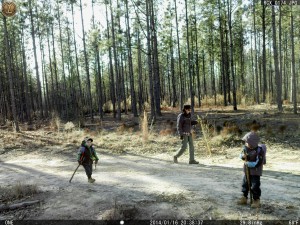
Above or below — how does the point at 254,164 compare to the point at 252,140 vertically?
below

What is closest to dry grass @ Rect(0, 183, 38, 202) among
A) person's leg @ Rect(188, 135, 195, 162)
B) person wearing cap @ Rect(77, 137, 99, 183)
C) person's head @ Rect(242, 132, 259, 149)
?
person wearing cap @ Rect(77, 137, 99, 183)

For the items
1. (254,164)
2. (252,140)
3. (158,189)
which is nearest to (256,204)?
(254,164)

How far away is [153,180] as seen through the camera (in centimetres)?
659

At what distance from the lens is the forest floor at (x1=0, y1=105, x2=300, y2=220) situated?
4.61 meters

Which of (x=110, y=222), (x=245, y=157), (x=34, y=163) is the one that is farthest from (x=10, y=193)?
(x=245, y=157)

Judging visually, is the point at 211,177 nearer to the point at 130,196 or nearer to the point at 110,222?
the point at 130,196

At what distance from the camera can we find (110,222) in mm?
4336

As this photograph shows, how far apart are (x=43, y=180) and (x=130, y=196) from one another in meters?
3.09

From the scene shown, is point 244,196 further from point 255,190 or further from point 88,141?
point 88,141

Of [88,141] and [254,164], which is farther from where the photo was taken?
[88,141]

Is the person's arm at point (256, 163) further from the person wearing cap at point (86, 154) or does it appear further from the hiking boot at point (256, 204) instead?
the person wearing cap at point (86, 154)

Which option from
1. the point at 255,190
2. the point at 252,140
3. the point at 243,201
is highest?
the point at 252,140
